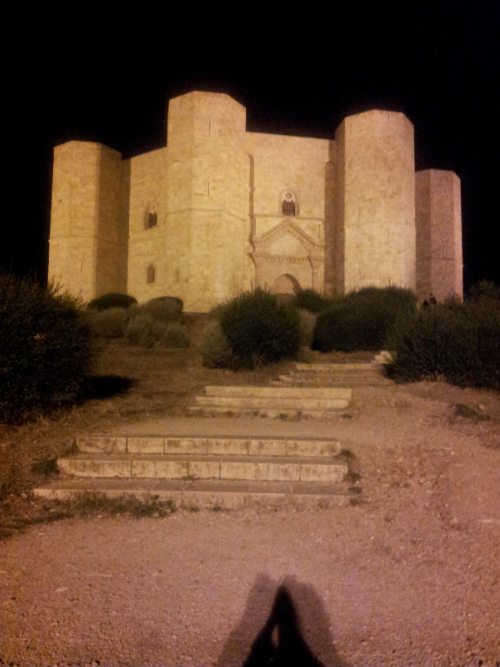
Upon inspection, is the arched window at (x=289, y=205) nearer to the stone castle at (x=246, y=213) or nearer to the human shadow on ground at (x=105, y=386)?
the stone castle at (x=246, y=213)

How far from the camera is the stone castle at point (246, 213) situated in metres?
23.0

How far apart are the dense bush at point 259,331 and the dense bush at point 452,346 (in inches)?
86.0

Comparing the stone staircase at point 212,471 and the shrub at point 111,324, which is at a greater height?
the shrub at point 111,324

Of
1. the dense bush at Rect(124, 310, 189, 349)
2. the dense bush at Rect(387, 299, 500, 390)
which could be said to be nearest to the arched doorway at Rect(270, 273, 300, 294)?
the dense bush at Rect(124, 310, 189, 349)

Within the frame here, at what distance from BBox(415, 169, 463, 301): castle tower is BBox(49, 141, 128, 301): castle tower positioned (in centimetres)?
1658

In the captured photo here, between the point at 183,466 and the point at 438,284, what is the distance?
25.8 meters

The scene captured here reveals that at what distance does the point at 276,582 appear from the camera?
2.75m

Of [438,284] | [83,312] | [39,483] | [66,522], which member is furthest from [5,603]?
[438,284]

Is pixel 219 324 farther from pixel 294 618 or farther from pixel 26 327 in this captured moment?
pixel 294 618

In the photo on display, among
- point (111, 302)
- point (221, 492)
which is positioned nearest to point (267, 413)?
point (221, 492)

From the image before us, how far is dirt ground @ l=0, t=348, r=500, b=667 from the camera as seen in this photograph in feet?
7.21

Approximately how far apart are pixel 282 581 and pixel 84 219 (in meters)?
26.5

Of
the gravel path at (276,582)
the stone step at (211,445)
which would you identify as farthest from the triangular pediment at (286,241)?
the gravel path at (276,582)

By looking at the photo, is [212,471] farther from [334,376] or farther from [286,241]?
[286,241]
